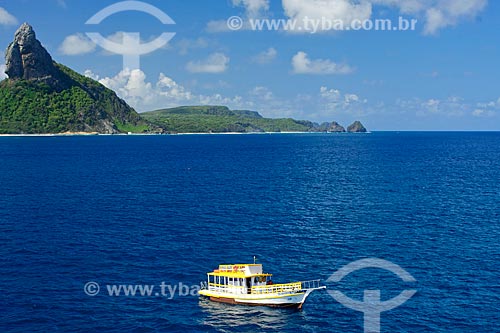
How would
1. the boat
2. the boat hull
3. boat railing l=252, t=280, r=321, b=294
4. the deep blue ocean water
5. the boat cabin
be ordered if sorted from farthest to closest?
the boat cabin < boat railing l=252, t=280, r=321, b=294 < the boat < the boat hull < the deep blue ocean water

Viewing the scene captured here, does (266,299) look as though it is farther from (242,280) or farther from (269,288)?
(242,280)

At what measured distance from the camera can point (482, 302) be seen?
61.2 m

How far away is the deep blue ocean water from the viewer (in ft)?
188

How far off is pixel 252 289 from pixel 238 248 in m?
19.6

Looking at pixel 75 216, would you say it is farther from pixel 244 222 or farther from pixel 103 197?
pixel 244 222

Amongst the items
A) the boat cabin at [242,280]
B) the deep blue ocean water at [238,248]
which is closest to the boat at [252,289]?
the boat cabin at [242,280]

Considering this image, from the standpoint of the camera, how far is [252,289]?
6347cm

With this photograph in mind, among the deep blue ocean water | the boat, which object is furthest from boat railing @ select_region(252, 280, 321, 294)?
the deep blue ocean water

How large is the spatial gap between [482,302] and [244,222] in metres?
52.3

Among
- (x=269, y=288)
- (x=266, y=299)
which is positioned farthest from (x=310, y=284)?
(x=266, y=299)

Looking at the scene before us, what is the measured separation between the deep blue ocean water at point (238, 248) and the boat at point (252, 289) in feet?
4.76

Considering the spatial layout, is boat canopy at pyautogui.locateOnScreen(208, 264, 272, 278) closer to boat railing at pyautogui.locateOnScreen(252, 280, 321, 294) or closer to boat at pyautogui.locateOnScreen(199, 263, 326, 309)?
boat at pyautogui.locateOnScreen(199, 263, 326, 309)

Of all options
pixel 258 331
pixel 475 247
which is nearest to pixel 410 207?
pixel 475 247

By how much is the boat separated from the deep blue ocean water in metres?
1.45
